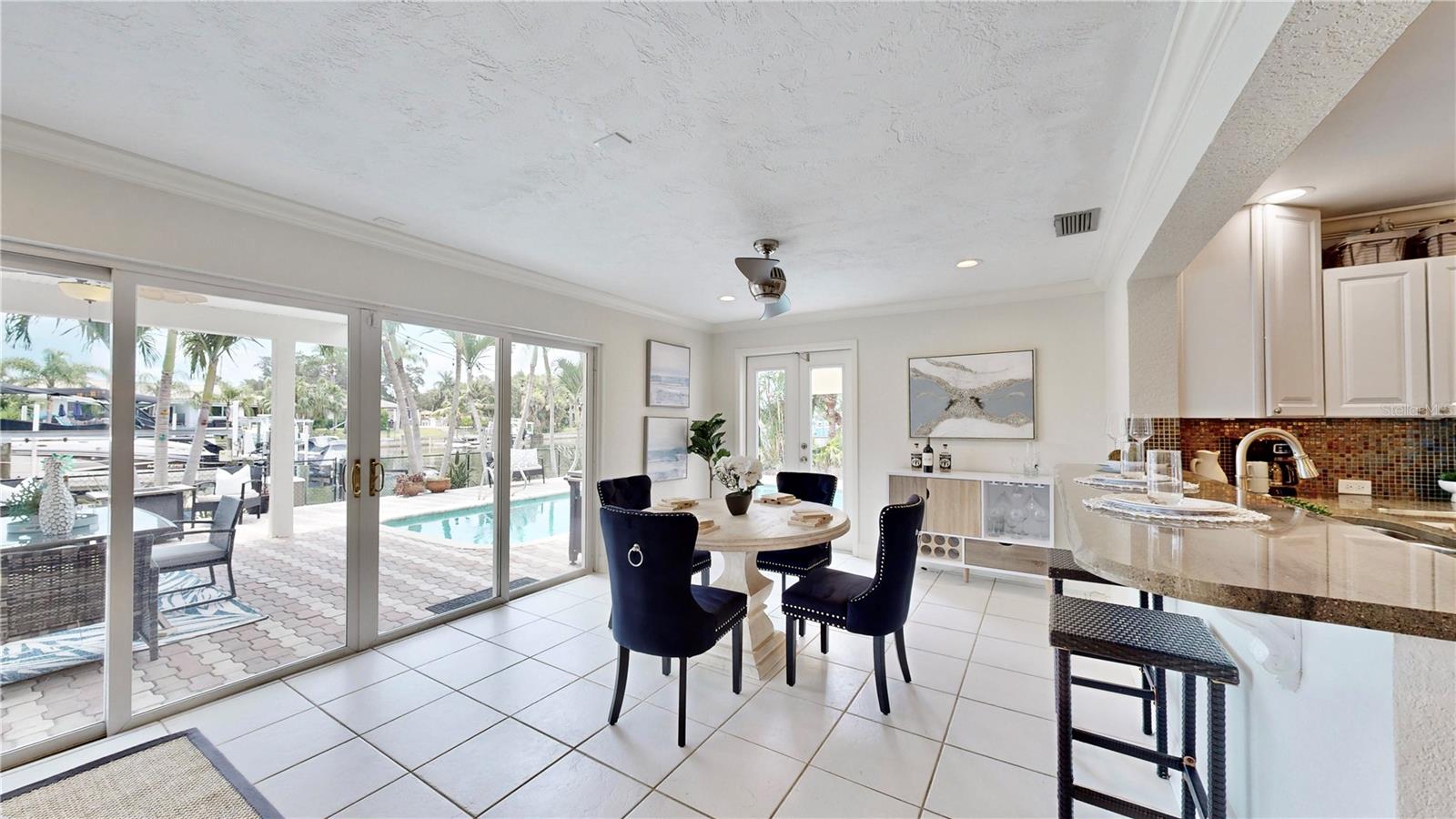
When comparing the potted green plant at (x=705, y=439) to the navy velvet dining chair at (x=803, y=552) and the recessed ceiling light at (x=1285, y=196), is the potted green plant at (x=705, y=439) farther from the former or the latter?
the recessed ceiling light at (x=1285, y=196)

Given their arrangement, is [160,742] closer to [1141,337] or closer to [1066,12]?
[1066,12]

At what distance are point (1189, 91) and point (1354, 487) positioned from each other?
102 inches

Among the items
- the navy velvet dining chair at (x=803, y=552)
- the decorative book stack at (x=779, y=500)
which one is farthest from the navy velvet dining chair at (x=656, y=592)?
the decorative book stack at (x=779, y=500)

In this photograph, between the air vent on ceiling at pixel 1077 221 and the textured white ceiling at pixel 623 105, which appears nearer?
the textured white ceiling at pixel 623 105

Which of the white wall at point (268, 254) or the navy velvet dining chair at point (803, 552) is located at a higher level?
the white wall at point (268, 254)

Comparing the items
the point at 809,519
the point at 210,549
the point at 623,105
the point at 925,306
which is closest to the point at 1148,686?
the point at 809,519

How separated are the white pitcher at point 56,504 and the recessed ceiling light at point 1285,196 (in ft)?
18.2

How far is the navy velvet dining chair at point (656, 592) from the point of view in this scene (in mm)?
2092

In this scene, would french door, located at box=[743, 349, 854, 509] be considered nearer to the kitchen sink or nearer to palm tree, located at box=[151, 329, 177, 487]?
the kitchen sink

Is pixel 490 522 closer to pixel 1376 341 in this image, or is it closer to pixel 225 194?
pixel 225 194

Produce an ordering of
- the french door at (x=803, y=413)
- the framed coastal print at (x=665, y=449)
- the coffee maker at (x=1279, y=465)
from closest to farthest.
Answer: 1. the coffee maker at (x=1279, y=465)
2. the framed coastal print at (x=665, y=449)
3. the french door at (x=803, y=413)

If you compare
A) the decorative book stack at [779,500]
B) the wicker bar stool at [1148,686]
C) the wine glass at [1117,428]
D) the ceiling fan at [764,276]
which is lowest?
the wicker bar stool at [1148,686]

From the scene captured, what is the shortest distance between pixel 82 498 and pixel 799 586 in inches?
126

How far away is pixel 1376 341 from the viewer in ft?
8.26
